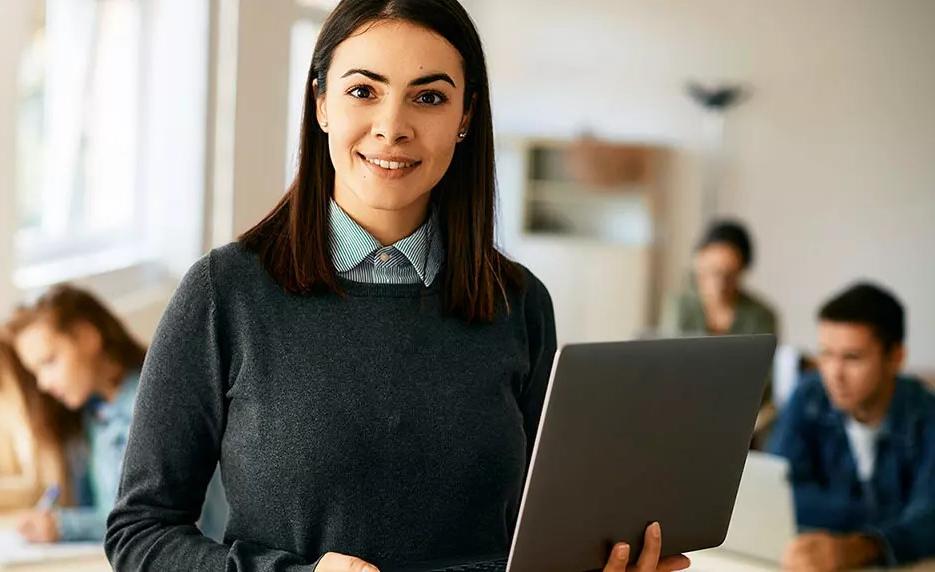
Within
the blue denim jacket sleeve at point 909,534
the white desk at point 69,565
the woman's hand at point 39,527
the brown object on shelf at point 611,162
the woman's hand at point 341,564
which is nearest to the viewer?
the woman's hand at point 341,564

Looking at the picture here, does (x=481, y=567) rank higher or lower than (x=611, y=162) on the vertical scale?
lower

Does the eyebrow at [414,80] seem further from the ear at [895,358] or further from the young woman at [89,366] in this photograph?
the ear at [895,358]

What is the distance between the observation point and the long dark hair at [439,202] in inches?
55.0

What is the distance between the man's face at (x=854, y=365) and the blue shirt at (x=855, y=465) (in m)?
0.05

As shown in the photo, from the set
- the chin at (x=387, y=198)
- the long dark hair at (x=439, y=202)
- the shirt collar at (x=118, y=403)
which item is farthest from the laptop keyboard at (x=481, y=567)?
the shirt collar at (x=118, y=403)

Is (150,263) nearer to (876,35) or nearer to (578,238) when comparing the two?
(578,238)

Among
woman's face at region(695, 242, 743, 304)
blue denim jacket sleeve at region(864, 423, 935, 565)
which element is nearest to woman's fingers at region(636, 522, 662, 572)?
blue denim jacket sleeve at region(864, 423, 935, 565)

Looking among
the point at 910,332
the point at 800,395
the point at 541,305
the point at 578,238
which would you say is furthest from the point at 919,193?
the point at 541,305

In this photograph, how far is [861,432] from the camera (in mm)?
3158

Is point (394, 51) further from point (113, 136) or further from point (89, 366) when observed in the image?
point (113, 136)

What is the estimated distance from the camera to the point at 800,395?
333 centimetres

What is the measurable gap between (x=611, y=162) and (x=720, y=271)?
3.46m

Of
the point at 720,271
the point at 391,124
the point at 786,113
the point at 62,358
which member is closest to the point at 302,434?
the point at 391,124

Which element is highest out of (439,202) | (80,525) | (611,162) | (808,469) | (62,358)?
(611,162)
